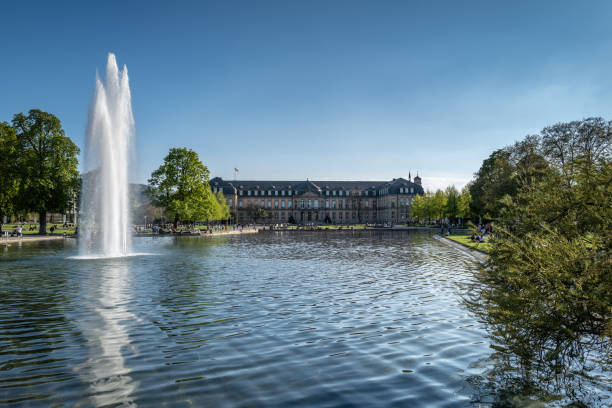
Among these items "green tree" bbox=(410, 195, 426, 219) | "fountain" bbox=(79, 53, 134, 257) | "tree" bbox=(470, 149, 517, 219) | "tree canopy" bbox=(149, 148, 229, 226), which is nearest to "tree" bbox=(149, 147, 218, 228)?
"tree canopy" bbox=(149, 148, 229, 226)

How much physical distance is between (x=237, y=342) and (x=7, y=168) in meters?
50.1

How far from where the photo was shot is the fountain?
28.0m

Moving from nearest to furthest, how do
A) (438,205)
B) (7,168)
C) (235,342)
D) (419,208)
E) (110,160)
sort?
(235,342) → (110,160) → (7,168) → (438,205) → (419,208)

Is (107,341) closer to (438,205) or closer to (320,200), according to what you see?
(438,205)

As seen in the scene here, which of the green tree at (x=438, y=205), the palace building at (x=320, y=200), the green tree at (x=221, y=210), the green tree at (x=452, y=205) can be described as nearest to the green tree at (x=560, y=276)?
the green tree at (x=221, y=210)

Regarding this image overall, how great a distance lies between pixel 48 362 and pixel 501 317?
8717 millimetres

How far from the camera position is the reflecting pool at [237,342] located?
6.96m

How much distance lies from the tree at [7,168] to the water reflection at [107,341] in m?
37.4

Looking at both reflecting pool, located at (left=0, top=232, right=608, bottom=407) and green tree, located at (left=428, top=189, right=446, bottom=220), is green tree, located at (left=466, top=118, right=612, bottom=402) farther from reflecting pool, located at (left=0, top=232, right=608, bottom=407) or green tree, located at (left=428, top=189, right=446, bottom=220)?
green tree, located at (left=428, top=189, right=446, bottom=220)

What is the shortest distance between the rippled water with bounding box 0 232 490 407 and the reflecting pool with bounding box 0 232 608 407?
35mm

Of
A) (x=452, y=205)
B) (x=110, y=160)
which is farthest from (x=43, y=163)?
(x=452, y=205)

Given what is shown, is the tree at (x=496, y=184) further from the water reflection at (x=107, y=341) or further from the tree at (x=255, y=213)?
the tree at (x=255, y=213)

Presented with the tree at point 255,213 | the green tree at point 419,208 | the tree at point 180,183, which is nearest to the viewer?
the tree at point 180,183

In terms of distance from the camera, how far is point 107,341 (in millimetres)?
9680
